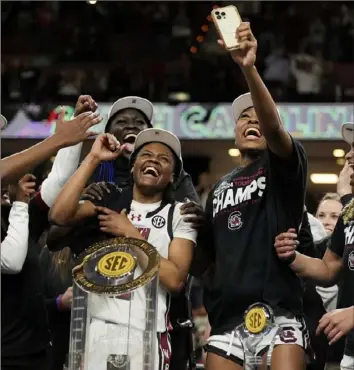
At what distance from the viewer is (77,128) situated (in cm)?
455

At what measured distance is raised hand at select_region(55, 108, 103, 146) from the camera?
4.50m

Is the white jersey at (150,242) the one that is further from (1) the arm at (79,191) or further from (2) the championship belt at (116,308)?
(1) the arm at (79,191)

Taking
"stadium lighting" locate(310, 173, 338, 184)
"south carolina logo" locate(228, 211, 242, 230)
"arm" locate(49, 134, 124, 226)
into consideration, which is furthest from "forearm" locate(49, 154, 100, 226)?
"stadium lighting" locate(310, 173, 338, 184)

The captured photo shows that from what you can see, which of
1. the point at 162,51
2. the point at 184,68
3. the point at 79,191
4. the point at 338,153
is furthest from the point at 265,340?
the point at 162,51

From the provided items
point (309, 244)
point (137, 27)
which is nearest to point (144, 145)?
point (309, 244)

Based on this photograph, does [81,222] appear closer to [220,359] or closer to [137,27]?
[220,359]

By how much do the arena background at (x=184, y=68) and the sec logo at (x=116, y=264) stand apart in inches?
398

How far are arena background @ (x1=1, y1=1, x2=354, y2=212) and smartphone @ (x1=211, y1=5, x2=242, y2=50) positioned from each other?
10.3 metres

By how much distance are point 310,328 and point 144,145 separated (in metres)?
1.58

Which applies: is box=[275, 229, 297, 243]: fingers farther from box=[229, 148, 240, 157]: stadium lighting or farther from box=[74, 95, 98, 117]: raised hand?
box=[229, 148, 240, 157]: stadium lighting

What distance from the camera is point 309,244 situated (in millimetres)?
4840

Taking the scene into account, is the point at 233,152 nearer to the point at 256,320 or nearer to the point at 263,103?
the point at 256,320

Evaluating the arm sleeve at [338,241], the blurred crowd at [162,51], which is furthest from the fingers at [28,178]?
the blurred crowd at [162,51]

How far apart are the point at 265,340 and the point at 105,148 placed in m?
1.15
